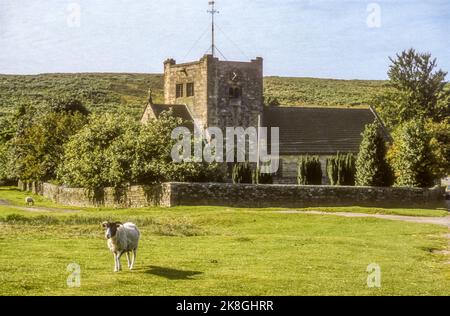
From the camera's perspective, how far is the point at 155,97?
16312 centimetres

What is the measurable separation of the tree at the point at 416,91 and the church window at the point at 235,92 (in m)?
23.6

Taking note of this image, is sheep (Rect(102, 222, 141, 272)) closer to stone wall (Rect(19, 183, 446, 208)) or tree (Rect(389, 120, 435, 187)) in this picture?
stone wall (Rect(19, 183, 446, 208))

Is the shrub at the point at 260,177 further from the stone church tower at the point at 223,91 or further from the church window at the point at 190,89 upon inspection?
the church window at the point at 190,89

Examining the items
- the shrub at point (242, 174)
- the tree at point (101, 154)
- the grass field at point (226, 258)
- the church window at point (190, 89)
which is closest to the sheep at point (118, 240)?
the grass field at point (226, 258)

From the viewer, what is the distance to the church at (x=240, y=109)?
221 ft

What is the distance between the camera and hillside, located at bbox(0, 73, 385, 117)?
505 ft

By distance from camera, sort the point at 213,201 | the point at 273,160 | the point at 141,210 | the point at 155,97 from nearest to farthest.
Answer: the point at 141,210 < the point at 213,201 < the point at 273,160 < the point at 155,97

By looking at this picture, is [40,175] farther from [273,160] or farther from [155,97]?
[155,97]

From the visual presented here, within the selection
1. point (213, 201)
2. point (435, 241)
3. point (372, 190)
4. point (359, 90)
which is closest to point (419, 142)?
point (372, 190)

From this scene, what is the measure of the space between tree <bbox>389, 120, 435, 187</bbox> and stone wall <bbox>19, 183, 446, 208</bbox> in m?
1.60

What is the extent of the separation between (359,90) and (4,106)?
9688 cm

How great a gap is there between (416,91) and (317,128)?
51.7 ft

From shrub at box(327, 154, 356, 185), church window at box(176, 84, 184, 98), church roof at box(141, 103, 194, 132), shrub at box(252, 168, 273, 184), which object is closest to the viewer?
shrub at box(327, 154, 356, 185)

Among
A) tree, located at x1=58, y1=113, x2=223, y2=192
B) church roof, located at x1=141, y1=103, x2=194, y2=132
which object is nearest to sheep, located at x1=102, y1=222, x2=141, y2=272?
tree, located at x1=58, y1=113, x2=223, y2=192
